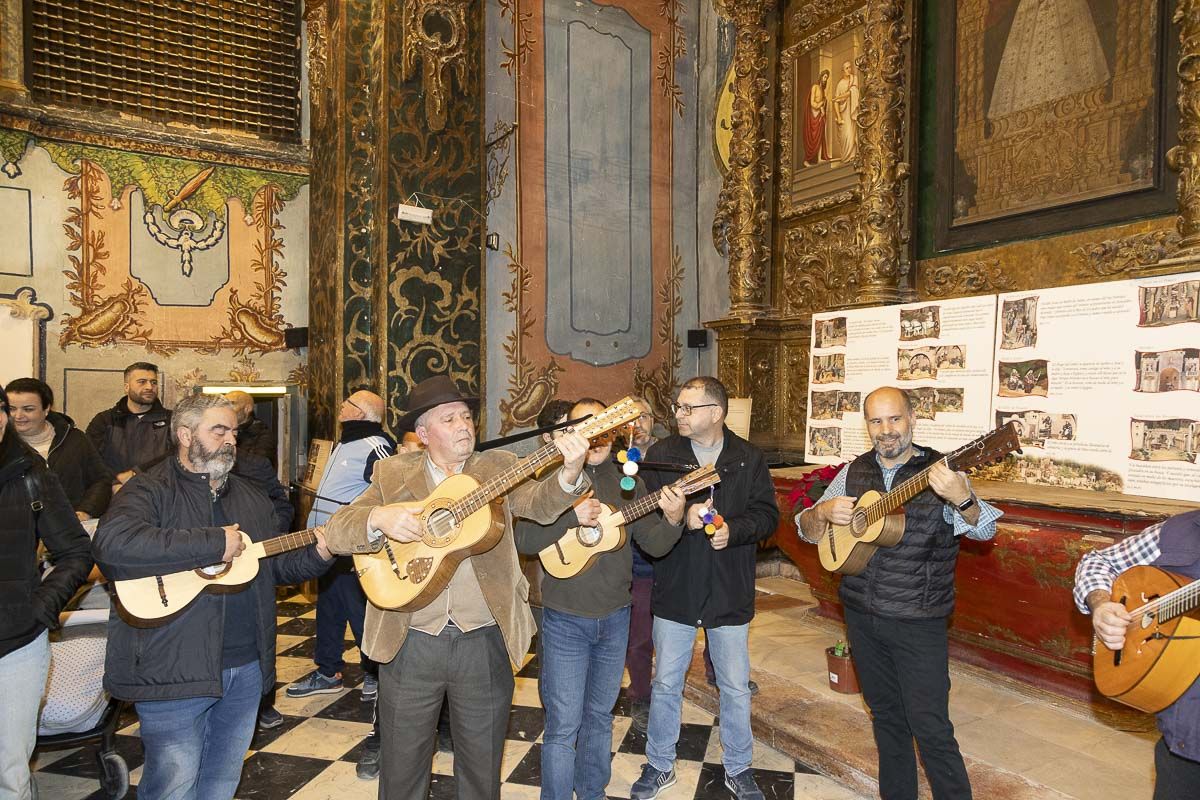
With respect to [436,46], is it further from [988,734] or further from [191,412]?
[988,734]

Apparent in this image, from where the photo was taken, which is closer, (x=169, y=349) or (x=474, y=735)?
(x=474, y=735)

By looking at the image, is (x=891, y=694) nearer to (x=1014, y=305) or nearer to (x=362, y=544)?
(x=362, y=544)

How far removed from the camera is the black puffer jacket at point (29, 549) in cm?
258

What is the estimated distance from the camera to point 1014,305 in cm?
494

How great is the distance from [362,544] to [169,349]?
552cm

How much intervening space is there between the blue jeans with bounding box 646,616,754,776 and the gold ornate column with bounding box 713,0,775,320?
4436 millimetres

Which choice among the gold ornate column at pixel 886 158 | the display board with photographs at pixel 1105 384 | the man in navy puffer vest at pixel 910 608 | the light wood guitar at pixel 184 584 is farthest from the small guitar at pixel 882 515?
the gold ornate column at pixel 886 158

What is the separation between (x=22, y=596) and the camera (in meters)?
2.60

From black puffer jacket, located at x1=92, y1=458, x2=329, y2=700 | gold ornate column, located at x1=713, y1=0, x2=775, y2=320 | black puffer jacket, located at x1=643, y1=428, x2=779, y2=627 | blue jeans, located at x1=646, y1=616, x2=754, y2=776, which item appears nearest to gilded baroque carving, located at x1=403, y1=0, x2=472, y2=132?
gold ornate column, located at x1=713, y1=0, x2=775, y2=320

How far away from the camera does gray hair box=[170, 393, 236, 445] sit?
2.65 meters

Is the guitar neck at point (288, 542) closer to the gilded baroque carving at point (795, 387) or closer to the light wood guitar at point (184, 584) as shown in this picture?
the light wood guitar at point (184, 584)

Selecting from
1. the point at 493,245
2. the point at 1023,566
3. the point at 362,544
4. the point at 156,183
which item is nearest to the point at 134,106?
the point at 156,183

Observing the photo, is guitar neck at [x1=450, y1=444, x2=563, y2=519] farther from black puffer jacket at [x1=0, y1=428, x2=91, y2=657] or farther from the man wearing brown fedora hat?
black puffer jacket at [x1=0, y1=428, x2=91, y2=657]

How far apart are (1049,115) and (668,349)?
13.2 ft
